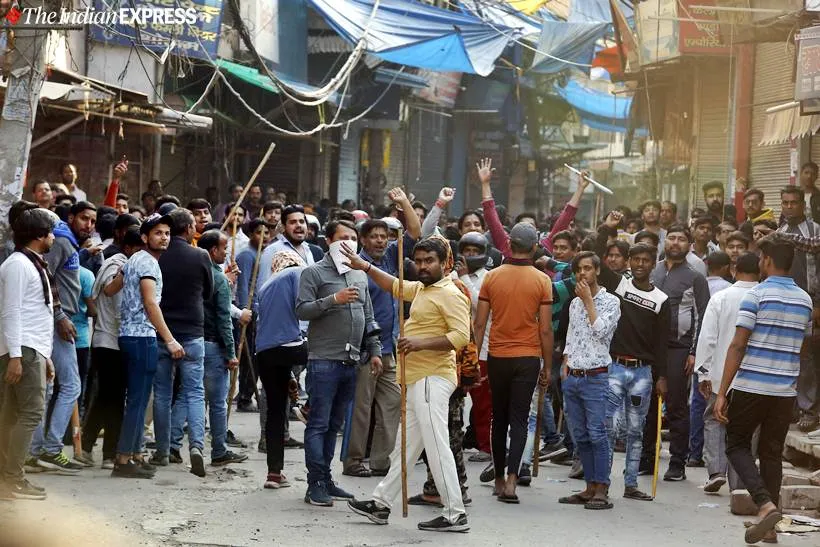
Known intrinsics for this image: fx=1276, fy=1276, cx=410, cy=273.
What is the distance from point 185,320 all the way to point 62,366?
93cm

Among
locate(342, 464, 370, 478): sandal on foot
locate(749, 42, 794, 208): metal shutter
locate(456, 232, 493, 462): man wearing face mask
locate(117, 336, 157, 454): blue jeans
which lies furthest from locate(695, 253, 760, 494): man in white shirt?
locate(749, 42, 794, 208): metal shutter

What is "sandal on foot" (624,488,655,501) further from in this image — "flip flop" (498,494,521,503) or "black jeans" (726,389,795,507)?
"black jeans" (726,389,795,507)

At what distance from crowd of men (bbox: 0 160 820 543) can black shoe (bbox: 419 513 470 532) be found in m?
0.03

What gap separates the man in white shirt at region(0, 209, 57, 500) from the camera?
26.3ft

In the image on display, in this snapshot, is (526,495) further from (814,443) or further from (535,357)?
(814,443)

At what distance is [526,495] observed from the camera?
30.5 feet

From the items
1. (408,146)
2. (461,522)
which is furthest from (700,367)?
(408,146)

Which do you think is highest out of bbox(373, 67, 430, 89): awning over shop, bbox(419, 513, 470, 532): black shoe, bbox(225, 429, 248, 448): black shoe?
bbox(373, 67, 430, 89): awning over shop

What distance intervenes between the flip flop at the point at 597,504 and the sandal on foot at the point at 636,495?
0.48 metres

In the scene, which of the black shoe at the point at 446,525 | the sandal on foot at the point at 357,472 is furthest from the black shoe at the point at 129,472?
the black shoe at the point at 446,525

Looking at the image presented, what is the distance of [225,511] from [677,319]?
4190mm

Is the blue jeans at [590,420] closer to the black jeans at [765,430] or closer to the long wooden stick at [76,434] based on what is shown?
the black jeans at [765,430]

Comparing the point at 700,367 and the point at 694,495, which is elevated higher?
the point at 700,367

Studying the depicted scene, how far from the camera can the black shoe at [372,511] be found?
800 cm
